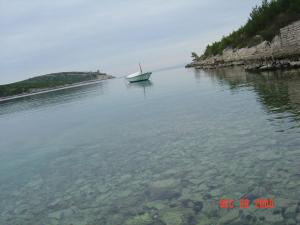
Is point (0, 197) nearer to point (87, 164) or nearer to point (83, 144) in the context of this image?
point (87, 164)

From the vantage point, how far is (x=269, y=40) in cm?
6175

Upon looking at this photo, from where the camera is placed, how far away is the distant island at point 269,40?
44.7m

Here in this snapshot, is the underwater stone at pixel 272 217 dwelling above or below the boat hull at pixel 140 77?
below

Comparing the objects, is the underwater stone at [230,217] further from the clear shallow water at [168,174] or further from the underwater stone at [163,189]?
the underwater stone at [163,189]

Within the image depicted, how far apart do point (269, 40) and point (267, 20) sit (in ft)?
50.2

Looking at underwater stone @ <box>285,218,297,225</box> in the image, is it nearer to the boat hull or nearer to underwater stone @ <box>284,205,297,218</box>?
underwater stone @ <box>284,205,297,218</box>

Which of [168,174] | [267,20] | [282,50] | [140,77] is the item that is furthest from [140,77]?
[168,174]

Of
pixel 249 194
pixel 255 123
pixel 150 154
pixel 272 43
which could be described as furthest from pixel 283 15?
pixel 249 194

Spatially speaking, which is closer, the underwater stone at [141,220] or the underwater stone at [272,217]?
the underwater stone at [272,217]

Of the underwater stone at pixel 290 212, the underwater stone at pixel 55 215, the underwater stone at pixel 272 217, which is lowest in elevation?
the underwater stone at pixel 55 215

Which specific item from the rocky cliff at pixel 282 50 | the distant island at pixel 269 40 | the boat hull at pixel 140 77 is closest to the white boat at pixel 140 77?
the boat hull at pixel 140 77

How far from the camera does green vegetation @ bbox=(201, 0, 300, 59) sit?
62041 millimetres

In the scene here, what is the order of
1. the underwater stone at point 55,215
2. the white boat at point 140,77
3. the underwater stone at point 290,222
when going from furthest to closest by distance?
the white boat at point 140,77
the underwater stone at point 55,215
the underwater stone at point 290,222
